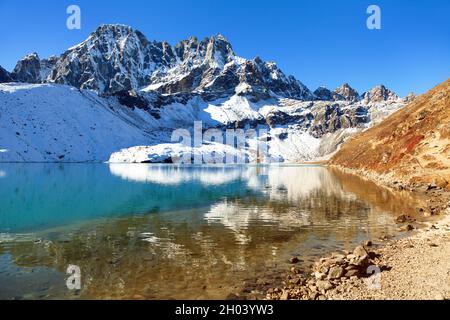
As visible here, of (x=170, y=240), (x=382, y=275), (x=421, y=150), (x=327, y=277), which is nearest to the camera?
(x=327, y=277)

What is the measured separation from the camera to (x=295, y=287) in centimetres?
1850

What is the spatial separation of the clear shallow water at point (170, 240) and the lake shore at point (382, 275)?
1820 millimetres

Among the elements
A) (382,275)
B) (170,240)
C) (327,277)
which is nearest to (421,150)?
(170,240)

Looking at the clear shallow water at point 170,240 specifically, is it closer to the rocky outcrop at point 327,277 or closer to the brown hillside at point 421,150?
the rocky outcrop at point 327,277

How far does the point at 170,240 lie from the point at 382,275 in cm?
1552

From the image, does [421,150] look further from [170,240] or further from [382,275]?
[382,275]

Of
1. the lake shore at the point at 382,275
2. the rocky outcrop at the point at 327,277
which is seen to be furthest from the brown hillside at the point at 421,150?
the rocky outcrop at the point at 327,277

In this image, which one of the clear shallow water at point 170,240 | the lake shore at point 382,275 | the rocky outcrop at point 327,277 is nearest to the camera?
the lake shore at point 382,275

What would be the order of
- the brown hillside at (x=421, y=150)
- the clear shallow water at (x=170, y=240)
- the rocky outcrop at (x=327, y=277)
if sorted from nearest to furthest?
the rocky outcrop at (x=327, y=277) < the clear shallow water at (x=170, y=240) < the brown hillside at (x=421, y=150)

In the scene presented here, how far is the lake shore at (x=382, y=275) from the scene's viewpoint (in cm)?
1688

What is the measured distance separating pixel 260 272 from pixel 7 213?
31.8 meters

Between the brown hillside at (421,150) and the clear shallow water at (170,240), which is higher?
the brown hillside at (421,150)

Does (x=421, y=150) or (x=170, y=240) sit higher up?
(x=421, y=150)

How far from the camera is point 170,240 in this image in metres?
29.2
